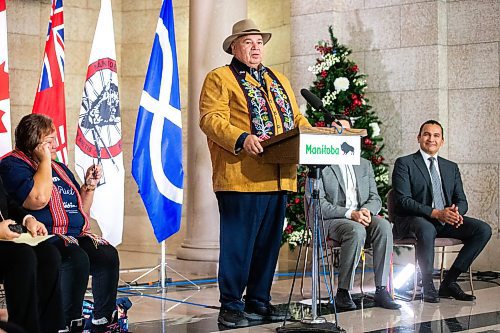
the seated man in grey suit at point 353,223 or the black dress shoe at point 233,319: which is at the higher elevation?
the seated man in grey suit at point 353,223

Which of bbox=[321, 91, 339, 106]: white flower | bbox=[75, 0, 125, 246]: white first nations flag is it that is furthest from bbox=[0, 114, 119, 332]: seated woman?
bbox=[321, 91, 339, 106]: white flower

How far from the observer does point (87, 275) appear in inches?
208

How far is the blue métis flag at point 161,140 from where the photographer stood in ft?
24.8

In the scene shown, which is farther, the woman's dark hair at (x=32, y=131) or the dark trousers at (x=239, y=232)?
the dark trousers at (x=239, y=232)

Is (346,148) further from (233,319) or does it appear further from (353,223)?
(353,223)

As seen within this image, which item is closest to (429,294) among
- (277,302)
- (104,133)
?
(277,302)

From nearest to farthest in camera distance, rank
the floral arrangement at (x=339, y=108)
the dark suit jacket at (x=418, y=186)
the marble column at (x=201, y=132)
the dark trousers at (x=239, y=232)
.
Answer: the dark trousers at (x=239, y=232), the dark suit jacket at (x=418, y=186), the marble column at (x=201, y=132), the floral arrangement at (x=339, y=108)

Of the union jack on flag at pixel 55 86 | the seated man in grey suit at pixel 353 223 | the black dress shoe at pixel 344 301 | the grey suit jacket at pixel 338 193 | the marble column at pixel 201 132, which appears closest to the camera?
the black dress shoe at pixel 344 301

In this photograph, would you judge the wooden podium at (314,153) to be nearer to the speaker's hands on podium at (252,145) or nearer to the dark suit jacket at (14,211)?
the speaker's hands on podium at (252,145)

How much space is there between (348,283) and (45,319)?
258 cm

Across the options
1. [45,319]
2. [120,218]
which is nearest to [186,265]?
[120,218]

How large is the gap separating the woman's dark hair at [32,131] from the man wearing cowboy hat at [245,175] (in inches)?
38.4

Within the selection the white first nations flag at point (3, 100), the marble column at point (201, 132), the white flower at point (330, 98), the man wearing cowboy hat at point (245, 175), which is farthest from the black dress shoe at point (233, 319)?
the white flower at point (330, 98)

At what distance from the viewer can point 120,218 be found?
7.66 metres
